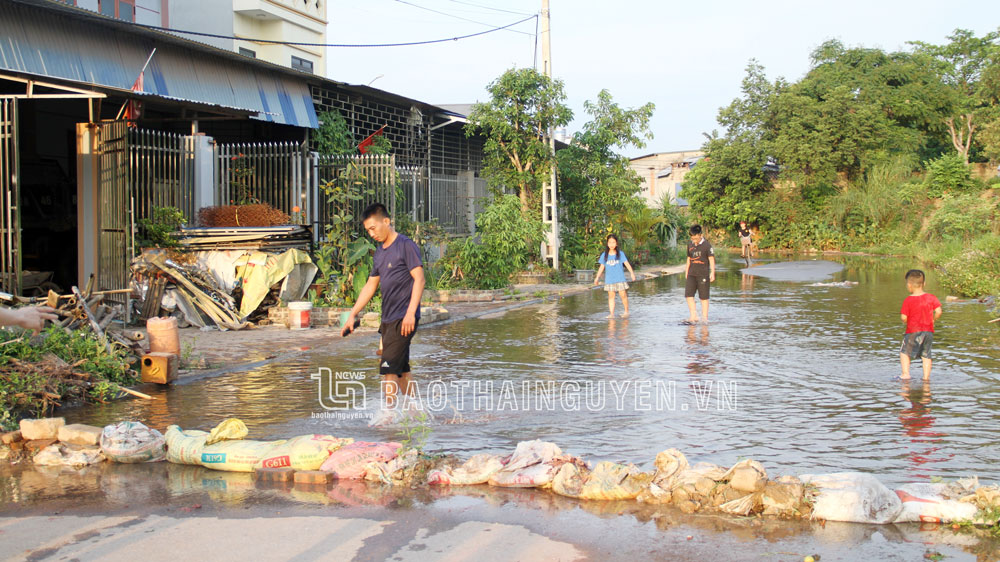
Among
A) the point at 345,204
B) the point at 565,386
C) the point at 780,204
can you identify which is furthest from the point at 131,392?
the point at 780,204

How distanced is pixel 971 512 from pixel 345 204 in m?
12.5

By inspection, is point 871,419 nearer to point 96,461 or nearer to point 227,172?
point 96,461

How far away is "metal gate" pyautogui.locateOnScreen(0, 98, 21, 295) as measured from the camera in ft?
35.2

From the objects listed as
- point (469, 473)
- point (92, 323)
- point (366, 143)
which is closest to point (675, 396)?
point (469, 473)

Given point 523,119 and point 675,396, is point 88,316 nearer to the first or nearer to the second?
point 675,396

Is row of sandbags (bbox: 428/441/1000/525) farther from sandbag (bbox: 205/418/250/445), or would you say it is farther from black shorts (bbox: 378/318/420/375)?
black shorts (bbox: 378/318/420/375)

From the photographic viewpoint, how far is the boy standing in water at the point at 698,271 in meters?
14.2

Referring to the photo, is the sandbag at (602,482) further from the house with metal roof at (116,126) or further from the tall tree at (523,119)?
the tall tree at (523,119)

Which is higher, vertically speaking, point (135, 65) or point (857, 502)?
point (135, 65)

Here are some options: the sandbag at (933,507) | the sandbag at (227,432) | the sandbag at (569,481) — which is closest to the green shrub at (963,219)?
the sandbag at (933,507)

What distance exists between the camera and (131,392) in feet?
26.2

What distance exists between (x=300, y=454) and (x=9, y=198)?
7416 mm

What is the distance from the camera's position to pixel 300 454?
5730mm

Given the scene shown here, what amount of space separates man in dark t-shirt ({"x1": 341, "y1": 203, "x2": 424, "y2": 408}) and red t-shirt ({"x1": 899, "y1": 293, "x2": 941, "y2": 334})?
17.7 feet
